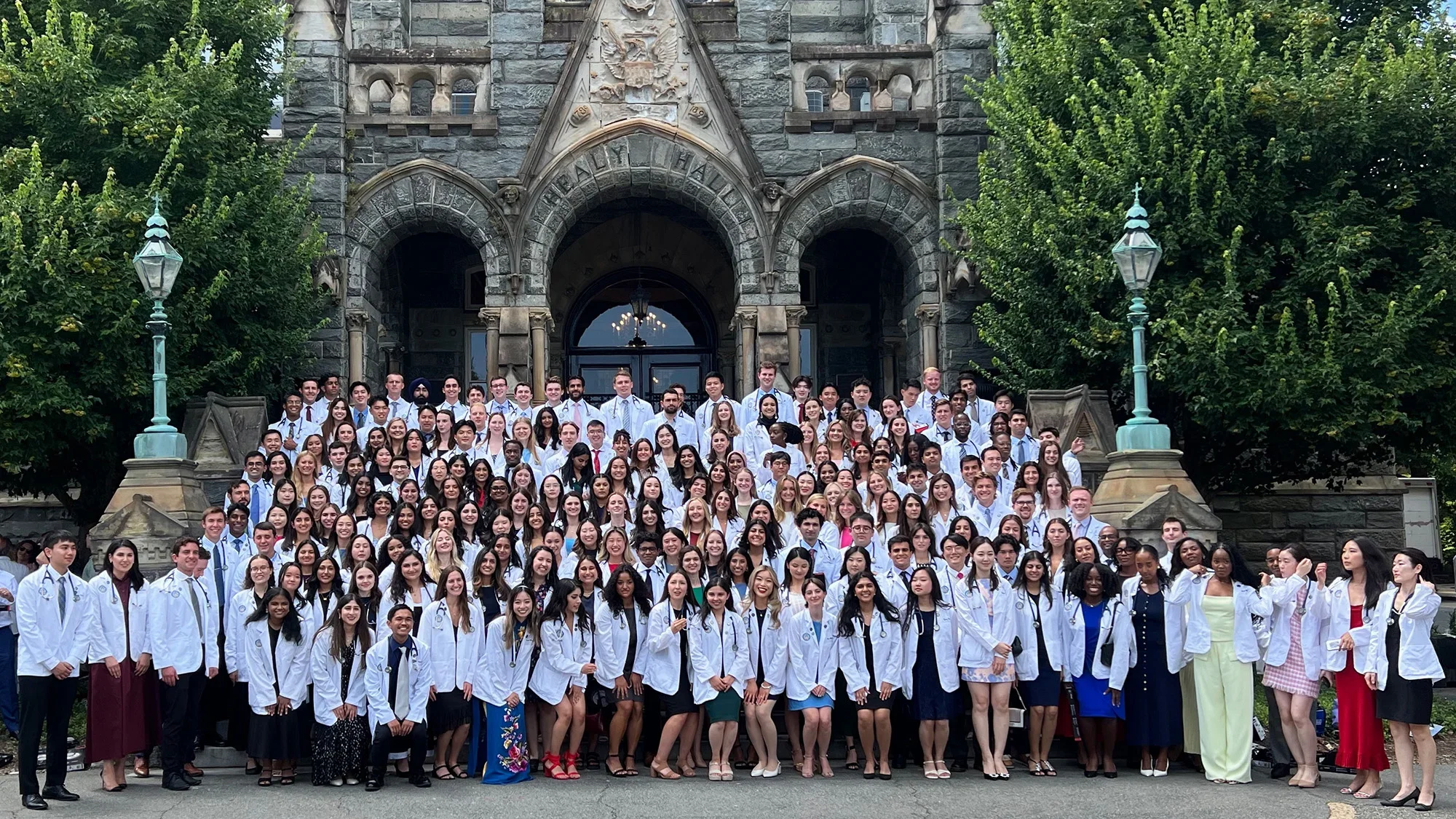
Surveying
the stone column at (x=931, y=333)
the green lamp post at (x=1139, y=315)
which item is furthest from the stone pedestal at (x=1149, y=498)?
the stone column at (x=931, y=333)

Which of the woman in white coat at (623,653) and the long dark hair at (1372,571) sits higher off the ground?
the long dark hair at (1372,571)

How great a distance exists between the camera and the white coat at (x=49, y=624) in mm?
9688

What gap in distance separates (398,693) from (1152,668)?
5235 millimetres

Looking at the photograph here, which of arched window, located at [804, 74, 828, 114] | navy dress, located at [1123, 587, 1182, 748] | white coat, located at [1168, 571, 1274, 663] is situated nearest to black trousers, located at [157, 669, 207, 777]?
navy dress, located at [1123, 587, 1182, 748]

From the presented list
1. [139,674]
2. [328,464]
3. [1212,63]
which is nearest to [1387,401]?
[1212,63]

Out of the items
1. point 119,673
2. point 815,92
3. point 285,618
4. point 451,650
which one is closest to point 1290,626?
point 451,650

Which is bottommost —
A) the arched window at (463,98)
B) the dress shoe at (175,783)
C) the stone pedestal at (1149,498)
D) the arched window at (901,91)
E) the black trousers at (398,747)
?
the dress shoe at (175,783)

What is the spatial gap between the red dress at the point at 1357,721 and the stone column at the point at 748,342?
9676 millimetres

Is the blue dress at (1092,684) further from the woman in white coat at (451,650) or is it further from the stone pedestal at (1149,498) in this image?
the woman in white coat at (451,650)

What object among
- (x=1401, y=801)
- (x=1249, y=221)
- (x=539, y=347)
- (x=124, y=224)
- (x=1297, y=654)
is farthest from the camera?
(x=539, y=347)

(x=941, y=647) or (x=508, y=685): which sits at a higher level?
(x=941, y=647)

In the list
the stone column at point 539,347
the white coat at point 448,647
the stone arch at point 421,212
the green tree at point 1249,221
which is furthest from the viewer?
the stone arch at point 421,212

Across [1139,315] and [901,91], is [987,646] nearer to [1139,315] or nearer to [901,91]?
[1139,315]

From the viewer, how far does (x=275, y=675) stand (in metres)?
10.4
